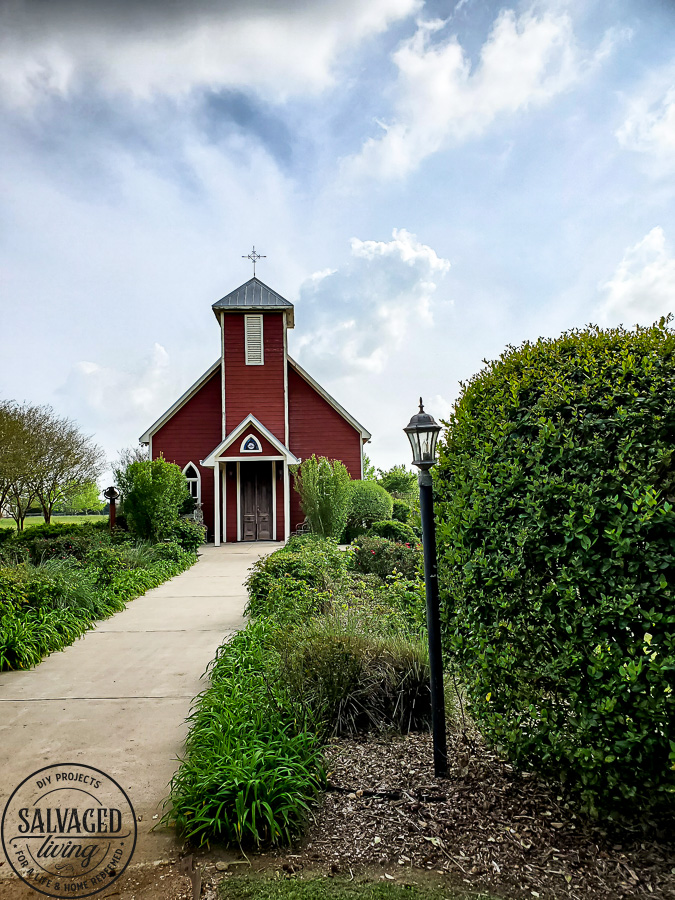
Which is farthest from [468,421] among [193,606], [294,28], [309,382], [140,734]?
[309,382]

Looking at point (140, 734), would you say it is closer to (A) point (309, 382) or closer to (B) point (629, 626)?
(B) point (629, 626)

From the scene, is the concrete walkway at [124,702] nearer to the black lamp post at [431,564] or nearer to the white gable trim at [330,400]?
the black lamp post at [431,564]

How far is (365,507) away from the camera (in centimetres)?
1819

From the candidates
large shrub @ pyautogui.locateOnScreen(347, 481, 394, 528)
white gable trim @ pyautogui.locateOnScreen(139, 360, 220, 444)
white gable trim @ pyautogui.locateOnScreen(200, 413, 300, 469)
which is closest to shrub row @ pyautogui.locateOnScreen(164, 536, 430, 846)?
large shrub @ pyautogui.locateOnScreen(347, 481, 394, 528)

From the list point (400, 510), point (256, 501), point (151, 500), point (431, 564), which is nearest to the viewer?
point (431, 564)

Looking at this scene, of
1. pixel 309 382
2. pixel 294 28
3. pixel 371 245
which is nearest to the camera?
pixel 294 28

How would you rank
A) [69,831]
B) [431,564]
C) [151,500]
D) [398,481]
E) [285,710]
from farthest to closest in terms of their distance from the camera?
[398,481]
[151,500]
[285,710]
[431,564]
[69,831]

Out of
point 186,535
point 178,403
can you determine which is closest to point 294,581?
point 186,535

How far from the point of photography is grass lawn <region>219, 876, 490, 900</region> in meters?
2.16

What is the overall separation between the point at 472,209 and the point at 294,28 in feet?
17.6

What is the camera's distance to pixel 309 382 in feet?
64.8

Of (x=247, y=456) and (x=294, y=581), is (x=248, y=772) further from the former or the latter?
(x=247, y=456)

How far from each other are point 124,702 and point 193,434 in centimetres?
1603

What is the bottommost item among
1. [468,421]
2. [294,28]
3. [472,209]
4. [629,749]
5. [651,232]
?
[629,749]
